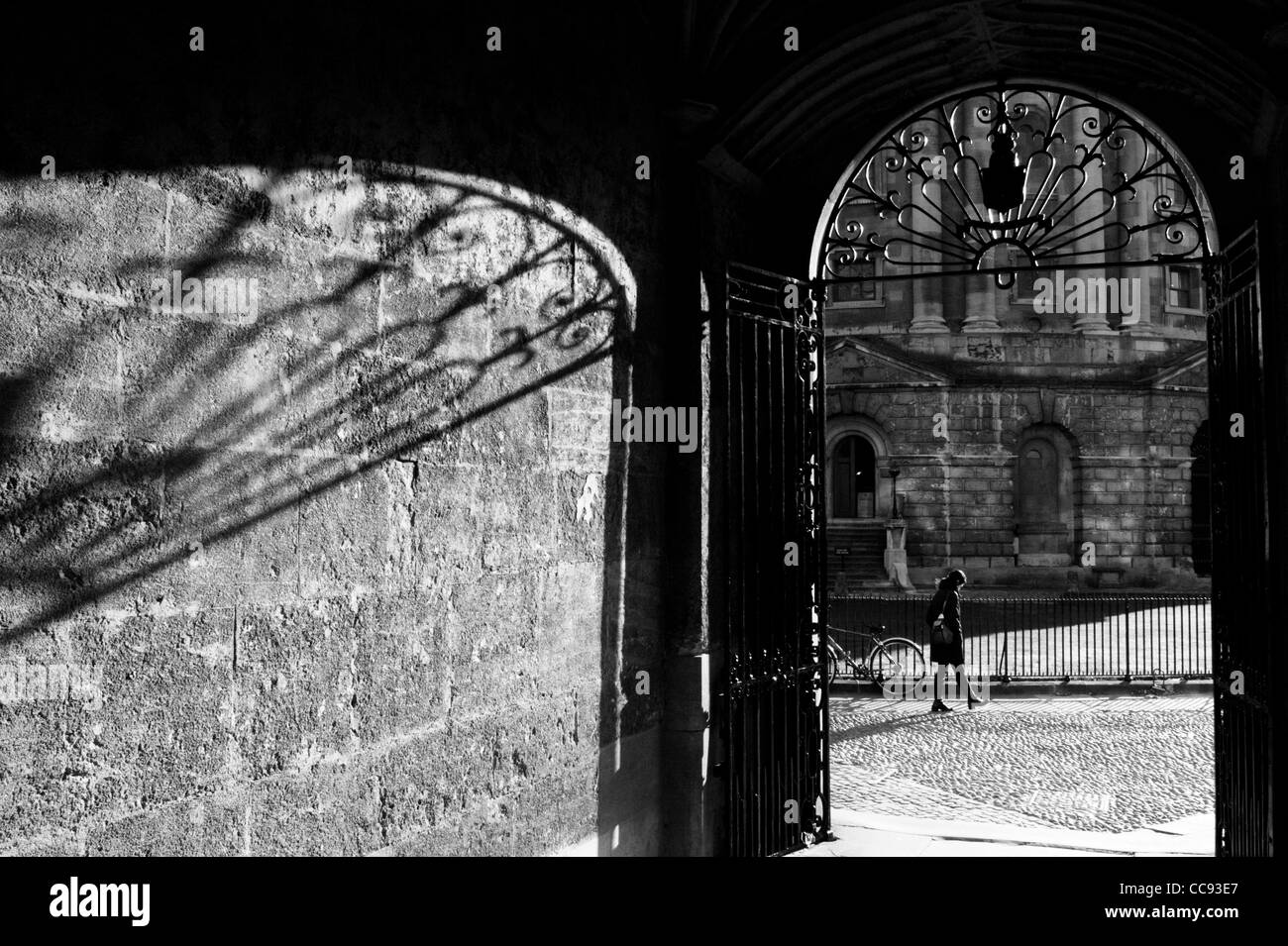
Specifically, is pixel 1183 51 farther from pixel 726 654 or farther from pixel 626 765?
pixel 626 765

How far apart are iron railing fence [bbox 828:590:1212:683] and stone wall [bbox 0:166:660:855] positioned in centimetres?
995

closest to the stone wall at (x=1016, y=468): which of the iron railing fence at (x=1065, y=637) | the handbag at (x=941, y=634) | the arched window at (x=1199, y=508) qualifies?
the arched window at (x=1199, y=508)

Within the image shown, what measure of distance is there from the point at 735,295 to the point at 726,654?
1.85 meters

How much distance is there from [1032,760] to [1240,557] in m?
5.12

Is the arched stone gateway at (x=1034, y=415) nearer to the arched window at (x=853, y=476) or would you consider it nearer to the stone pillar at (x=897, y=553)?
the arched window at (x=853, y=476)

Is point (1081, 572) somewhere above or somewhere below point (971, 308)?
below

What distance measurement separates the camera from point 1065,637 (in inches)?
727

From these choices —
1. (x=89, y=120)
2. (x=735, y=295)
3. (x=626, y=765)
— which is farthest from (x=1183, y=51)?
(x=89, y=120)

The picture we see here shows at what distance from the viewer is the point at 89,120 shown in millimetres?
2861

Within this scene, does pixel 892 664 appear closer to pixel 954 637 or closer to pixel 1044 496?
pixel 954 637

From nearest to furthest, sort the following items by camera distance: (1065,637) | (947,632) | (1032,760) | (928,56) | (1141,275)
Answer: (928,56)
(1032,760)
(947,632)
(1065,637)
(1141,275)

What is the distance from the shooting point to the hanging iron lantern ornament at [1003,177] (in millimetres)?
6652

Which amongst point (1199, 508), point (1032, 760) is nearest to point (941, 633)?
point (1032, 760)

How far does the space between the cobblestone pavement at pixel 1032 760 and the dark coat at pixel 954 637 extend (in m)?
0.57
